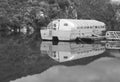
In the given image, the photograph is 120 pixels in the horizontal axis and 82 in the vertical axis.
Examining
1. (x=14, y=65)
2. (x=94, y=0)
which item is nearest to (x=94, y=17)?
(x=94, y=0)

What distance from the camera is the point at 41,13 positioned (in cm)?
4397

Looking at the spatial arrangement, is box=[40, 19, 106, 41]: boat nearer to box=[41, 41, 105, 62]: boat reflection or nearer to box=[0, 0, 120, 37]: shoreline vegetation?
box=[41, 41, 105, 62]: boat reflection

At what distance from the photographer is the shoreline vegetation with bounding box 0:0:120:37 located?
144 feet

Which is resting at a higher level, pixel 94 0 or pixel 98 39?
pixel 94 0

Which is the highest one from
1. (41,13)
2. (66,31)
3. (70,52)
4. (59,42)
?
(41,13)

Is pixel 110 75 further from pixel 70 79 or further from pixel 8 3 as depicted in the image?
pixel 8 3

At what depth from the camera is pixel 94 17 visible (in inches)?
1943

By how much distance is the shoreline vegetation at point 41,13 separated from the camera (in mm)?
43750

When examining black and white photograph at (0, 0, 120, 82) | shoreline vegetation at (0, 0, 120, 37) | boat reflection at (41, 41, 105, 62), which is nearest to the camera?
black and white photograph at (0, 0, 120, 82)

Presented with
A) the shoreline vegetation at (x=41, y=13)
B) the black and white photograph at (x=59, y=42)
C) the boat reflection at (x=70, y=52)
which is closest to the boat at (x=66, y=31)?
the black and white photograph at (x=59, y=42)

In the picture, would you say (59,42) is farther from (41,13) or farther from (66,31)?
(41,13)

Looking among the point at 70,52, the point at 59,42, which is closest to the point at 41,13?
the point at 59,42

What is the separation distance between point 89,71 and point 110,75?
1266 mm

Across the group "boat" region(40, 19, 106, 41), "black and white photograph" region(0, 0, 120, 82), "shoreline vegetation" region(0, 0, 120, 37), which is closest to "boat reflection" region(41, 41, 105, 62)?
"black and white photograph" region(0, 0, 120, 82)
